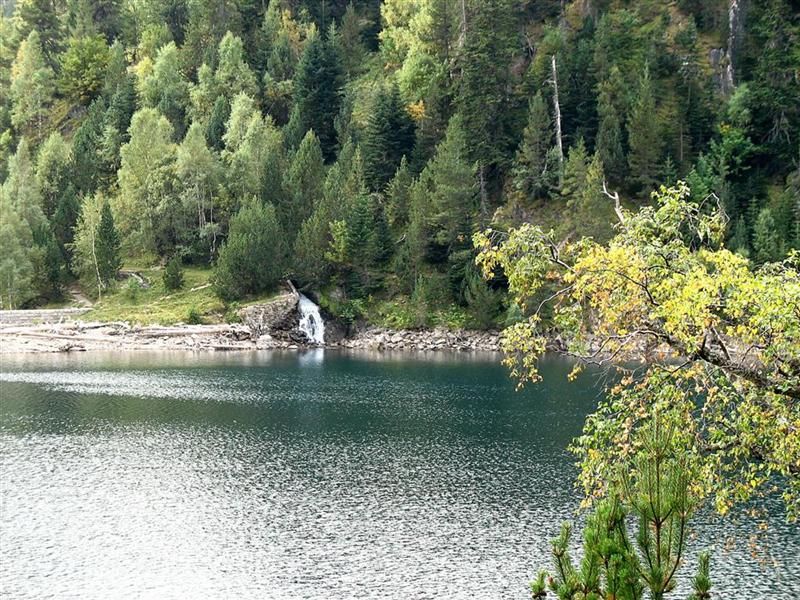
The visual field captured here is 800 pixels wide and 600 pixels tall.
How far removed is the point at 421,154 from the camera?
114m

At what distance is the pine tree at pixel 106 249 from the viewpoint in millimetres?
107000

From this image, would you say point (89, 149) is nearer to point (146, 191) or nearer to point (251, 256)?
point (146, 191)

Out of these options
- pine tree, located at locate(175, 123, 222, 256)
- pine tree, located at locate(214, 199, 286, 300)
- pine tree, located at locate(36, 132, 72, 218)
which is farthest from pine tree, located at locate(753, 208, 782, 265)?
pine tree, located at locate(36, 132, 72, 218)

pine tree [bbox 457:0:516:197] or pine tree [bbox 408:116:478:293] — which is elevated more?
pine tree [bbox 457:0:516:197]

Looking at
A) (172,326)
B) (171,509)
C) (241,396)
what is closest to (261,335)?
(172,326)

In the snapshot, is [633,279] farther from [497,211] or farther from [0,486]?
[497,211]

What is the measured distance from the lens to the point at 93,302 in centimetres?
10806

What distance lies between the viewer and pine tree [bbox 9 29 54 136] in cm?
14925

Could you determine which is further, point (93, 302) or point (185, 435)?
point (93, 302)

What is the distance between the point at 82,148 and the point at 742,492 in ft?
421

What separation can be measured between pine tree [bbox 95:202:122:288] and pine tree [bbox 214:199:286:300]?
1502 cm

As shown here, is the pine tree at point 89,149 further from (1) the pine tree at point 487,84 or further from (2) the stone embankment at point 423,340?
(1) the pine tree at point 487,84

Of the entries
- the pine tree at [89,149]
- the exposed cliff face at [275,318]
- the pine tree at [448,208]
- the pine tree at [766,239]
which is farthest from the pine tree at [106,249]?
the pine tree at [766,239]

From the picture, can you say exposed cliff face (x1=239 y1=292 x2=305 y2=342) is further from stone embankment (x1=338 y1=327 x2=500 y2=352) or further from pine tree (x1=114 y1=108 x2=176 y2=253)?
pine tree (x1=114 y1=108 x2=176 y2=253)
